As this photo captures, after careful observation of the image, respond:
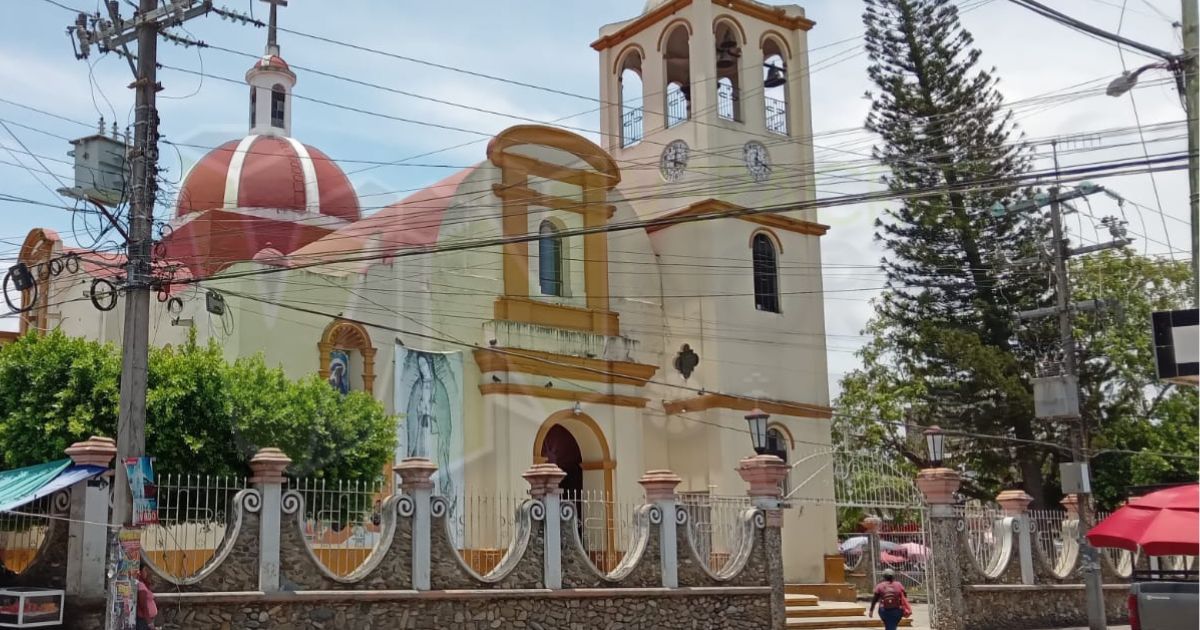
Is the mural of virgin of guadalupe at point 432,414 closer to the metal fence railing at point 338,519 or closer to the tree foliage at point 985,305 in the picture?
the metal fence railing at point 338,519

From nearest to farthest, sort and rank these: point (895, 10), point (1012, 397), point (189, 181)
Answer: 1. point (189, 181)
2. point (1012, 397)
3. point (895, 10)

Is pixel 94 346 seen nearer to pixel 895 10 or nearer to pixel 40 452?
pixel 40 452

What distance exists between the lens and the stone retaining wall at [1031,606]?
64.2ft

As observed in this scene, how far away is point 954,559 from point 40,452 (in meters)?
12.7

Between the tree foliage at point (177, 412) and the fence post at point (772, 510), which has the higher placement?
the tree foliage at point (177, 412)

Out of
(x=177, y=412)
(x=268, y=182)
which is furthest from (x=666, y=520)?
(x=268, y=182)

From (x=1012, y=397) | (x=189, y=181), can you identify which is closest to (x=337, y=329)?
(x=189, y=181)

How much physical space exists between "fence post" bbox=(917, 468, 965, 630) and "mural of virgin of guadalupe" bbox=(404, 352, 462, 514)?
23.3ft

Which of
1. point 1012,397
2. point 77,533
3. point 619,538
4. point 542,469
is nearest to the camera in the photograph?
point 77,533

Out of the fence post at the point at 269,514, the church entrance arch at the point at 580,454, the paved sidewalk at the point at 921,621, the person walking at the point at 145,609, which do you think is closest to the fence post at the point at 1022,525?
the paved sidewalk at the point at 921,621

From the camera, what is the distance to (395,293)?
19.6 meters

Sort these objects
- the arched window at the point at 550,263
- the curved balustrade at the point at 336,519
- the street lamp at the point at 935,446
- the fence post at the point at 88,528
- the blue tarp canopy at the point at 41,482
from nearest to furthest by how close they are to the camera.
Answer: the blue tarp canopy at the point at 41,482 → the fence post at the point at 88,528 → the curved balustrade at the point at 336,519 → the street lamp at the point at 935,446 → the arched window at the point at 550,263

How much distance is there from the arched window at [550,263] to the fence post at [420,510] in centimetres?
788

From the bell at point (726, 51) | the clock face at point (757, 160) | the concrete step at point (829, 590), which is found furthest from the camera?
the bell at point (726, 51)
